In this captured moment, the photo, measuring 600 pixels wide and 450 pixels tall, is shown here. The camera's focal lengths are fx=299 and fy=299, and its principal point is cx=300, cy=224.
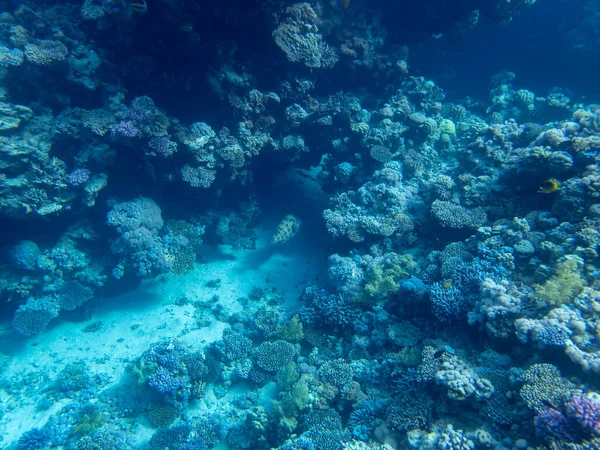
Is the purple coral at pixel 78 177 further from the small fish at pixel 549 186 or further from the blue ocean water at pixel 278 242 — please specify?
the small fish at pixel 549 186

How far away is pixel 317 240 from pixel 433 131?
630 centimetres

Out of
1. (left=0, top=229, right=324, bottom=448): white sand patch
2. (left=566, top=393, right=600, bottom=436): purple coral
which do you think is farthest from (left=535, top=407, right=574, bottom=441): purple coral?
(left=0, top=229, right=324, bottom=448): white sand patch

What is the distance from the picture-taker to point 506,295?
562 cm

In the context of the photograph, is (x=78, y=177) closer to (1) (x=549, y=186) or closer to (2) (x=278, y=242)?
(2) (x=278, y=242)

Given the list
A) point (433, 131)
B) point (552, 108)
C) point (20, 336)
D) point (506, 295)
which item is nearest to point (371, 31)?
point (433, 131)

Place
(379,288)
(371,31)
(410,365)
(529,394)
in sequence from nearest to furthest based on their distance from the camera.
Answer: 1. (529,394)
2. (410,365)
3. (379,288)
4. (371,31)

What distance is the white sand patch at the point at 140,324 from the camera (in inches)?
356

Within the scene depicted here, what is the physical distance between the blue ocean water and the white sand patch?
78mm

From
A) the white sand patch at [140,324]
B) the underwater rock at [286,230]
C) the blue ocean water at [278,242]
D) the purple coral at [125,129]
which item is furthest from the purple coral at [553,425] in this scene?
the purple coral at [125,129]

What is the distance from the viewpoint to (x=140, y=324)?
10.4 metres

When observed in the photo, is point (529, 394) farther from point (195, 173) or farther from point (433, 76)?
point (433, 76)

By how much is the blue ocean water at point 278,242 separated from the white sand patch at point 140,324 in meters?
0.08

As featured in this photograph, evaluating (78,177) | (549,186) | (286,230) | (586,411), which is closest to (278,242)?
(286,230)

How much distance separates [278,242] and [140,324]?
574 cm
